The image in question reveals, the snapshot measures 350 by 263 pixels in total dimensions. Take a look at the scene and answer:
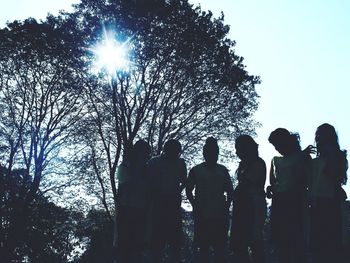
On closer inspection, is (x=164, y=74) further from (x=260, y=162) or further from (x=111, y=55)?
(x=260, y=162)

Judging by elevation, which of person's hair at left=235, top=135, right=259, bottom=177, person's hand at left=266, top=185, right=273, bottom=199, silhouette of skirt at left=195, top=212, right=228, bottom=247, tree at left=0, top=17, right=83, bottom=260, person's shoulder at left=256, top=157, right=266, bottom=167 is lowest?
silhouette of skirt at left=195, top=212, right=228, bottom=247

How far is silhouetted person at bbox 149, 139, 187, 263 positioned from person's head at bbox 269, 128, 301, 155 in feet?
5.40

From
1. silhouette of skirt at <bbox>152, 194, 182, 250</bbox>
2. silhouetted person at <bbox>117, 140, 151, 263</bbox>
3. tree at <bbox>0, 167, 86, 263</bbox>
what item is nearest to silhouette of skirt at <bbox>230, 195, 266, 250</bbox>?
silhouette of skirt at <bbox>152, 194, 182, 250</bbox>

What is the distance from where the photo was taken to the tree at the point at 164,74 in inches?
676

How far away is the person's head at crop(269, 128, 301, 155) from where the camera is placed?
223 inches

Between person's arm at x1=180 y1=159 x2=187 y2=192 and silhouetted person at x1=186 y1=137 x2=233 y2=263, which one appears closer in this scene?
silhouetted person at x1=186 y1=137 x2=233 y2=263

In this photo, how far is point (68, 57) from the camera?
1802 centimetres

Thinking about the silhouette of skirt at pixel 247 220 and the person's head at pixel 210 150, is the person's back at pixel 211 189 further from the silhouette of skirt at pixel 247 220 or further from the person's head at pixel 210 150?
the silhouette of skirt at pixel 247 220

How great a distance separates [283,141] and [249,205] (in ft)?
3.48

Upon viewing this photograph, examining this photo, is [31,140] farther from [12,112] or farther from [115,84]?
[115,84]

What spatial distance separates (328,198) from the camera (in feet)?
16.9

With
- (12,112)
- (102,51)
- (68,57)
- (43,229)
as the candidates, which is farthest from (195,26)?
(43,229)

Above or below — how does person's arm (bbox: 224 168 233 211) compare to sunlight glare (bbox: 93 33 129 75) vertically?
below

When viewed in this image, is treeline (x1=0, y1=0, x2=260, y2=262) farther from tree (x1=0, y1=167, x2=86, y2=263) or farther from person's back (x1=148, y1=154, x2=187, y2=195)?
person's back (x1=148, y1=154, x2=187, y2=195)
